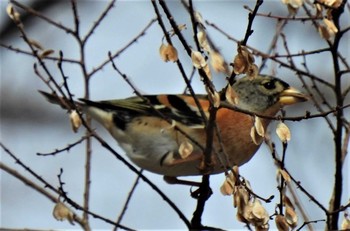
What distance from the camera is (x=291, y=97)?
5.04 metres

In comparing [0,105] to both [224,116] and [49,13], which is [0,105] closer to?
[49,13]

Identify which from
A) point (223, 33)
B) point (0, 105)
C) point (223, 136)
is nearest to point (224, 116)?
point (223, 136)

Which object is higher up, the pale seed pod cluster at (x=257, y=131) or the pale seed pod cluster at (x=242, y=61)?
the pale seed pod cluster at (x=242, y=61)

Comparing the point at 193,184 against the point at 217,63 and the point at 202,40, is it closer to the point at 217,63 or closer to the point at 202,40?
the point at 217,63

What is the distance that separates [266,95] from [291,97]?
186mm

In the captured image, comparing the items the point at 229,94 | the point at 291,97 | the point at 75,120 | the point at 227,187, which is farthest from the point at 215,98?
the point at 291,97

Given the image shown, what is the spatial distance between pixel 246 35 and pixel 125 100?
67.2 inches

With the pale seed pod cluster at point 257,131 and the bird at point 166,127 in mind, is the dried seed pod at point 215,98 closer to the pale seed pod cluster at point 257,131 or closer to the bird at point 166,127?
the pale seed pod cluster at point 257,131

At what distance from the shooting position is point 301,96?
5.00 metres

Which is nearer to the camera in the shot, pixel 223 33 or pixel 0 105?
pixel 223 33

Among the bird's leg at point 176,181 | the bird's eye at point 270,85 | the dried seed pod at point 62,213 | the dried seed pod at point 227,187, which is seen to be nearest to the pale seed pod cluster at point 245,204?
the dried seed pod at point 227,187

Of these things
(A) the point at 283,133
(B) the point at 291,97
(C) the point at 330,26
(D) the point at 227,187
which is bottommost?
(D) the point at 227,187

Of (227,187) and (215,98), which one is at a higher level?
(215,98)

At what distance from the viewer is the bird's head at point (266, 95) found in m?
5.11
